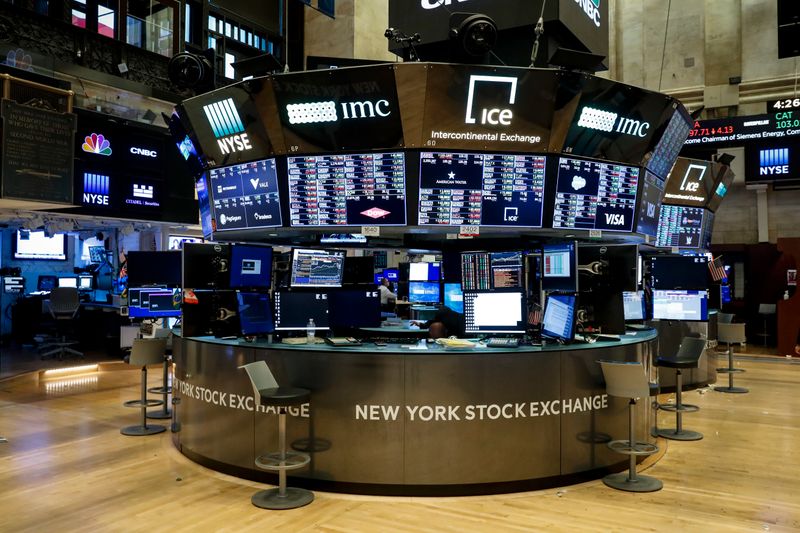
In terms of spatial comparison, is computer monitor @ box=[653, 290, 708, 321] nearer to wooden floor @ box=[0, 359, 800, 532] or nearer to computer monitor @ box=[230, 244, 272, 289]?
wooden floor @ box=[0, 359, 800, 532]

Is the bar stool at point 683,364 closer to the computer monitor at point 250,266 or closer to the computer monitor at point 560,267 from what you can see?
the computer monitor at point 560,267

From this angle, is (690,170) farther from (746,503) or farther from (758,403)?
(746,503)

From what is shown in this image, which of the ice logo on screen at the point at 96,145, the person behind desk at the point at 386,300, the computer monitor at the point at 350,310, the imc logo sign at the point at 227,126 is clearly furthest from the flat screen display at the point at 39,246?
the computer monitor at the point at 350,310

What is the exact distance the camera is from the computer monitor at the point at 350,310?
594 centimetres

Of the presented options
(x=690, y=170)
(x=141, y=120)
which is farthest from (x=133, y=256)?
(x=690, y=170)

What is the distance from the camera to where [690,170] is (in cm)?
1002

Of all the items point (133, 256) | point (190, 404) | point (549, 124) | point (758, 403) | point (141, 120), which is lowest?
point (758, 403)

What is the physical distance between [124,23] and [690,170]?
1001 centimetres

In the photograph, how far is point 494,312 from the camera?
214 inches

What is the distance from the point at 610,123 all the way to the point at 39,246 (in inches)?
508

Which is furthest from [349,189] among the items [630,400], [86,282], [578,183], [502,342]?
[86,282]

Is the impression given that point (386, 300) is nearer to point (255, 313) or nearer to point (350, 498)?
point (255, 313)

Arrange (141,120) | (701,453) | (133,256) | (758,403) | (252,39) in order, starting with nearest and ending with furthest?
(701,453) → (758,403) → (133,256) → (141,120) → (252,39)

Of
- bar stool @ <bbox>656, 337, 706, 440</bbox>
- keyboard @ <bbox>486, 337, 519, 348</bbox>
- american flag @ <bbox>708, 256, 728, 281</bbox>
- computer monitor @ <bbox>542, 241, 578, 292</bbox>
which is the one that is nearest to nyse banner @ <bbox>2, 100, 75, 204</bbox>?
keyboard @ <bbox>486, 337, 519, 348</bbox>
